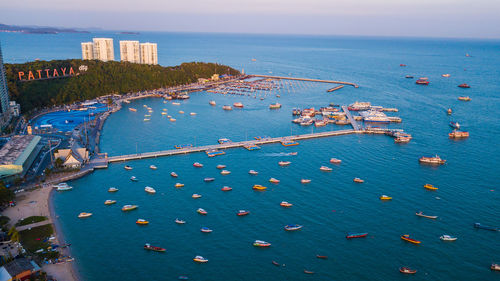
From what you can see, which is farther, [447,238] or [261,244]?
[447,238]

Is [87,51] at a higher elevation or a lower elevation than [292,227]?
higher

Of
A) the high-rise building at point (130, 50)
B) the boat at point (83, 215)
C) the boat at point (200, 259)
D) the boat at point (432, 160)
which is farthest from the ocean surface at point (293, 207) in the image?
the high-rise building at point (130, 50)

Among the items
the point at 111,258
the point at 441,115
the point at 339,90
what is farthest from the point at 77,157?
the point at 339,90

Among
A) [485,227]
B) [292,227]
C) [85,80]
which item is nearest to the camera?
[292,227]

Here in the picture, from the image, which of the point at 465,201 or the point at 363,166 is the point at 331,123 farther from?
the point at 465,201

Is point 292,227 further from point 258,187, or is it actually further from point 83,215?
point 83,215

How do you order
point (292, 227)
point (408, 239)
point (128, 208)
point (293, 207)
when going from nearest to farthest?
point (408, 239), point (292, 227), point (128, 208), point (293, 207)

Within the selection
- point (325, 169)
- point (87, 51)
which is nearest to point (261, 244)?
point (325, 169)

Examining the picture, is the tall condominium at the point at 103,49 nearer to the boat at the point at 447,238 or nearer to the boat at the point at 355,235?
the boat at the point at 355,235
